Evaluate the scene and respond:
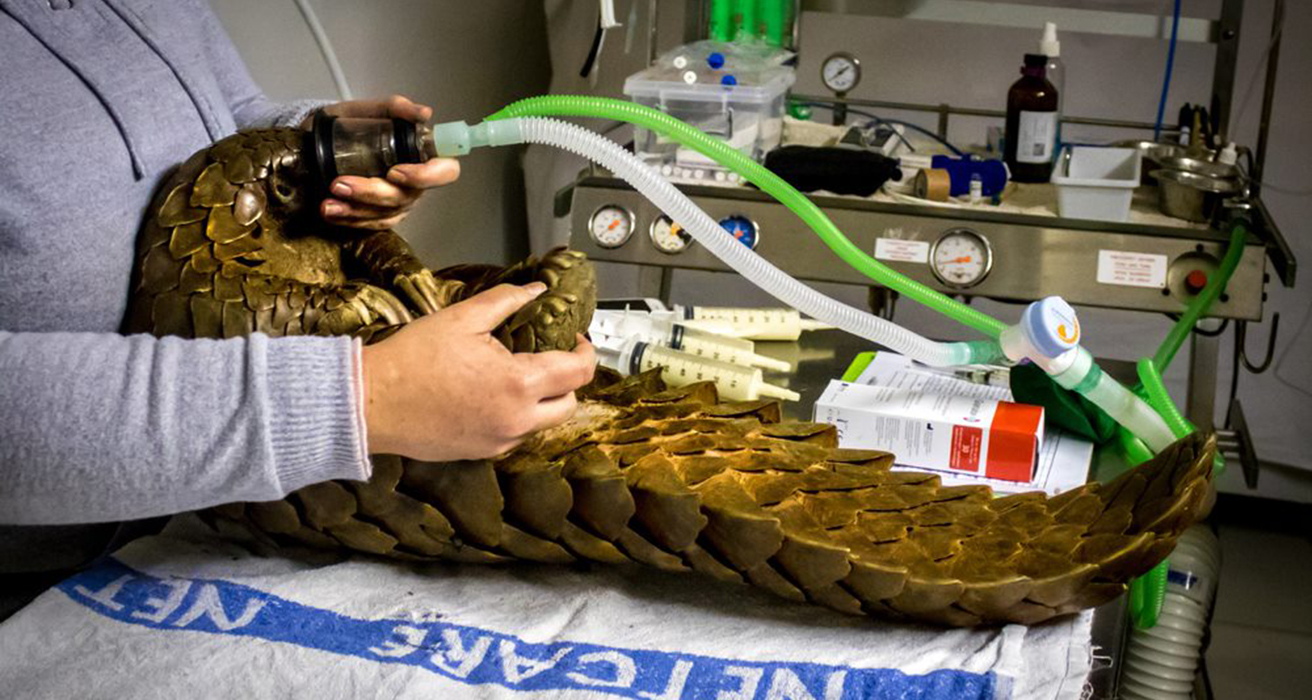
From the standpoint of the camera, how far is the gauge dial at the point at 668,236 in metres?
2.03

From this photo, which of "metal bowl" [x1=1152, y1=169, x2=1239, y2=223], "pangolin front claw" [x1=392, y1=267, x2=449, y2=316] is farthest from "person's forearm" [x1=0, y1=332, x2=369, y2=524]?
"metal bowl" [x1=1152, y1=169, x2=1239, y2=223]

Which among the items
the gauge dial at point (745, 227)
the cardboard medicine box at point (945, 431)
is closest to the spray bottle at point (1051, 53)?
the gauge dial at point (745, 227)

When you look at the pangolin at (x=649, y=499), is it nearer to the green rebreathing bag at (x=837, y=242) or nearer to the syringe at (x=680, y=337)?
the green rebreathing bag at (x=837, y=242)

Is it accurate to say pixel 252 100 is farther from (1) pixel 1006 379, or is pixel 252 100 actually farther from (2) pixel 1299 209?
(2) pixel 1299 209

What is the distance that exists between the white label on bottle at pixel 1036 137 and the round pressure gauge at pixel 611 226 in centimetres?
67

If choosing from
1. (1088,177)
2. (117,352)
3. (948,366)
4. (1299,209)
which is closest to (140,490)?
(117,352)

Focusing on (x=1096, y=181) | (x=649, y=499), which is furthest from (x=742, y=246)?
(x=1096, y=181)

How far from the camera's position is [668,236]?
2035 mm

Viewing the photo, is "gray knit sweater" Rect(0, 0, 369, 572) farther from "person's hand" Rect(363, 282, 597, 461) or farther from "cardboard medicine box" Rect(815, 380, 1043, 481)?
"cardboard medicine box" Rect(815, 380, 1043, 481)

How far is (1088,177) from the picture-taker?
1.98 m

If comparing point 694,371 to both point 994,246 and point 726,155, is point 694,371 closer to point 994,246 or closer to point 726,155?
point 726,155

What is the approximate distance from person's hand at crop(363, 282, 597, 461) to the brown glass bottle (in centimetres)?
141

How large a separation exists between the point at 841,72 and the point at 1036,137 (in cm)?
61

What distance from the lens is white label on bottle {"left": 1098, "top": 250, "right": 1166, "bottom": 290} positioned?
6.18 feet
